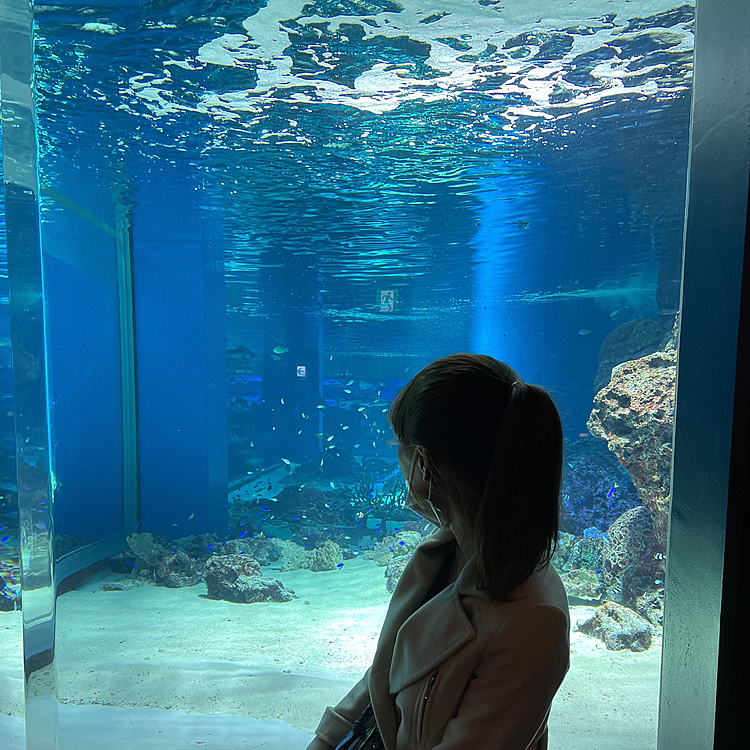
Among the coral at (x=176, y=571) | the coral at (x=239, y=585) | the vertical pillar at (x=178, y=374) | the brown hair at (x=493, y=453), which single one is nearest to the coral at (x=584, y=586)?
the coral at (x=239, y=585)

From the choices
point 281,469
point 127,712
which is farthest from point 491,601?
point 281,469

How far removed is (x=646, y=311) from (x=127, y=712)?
1703 cm

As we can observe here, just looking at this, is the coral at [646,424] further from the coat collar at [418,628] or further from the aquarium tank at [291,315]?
the coat collar at [418,628]

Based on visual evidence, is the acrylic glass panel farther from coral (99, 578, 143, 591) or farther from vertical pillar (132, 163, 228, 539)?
vertical pillar (132, 163, 228, 539)

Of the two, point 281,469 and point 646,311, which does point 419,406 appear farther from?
point 646,311

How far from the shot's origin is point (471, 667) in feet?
4.26

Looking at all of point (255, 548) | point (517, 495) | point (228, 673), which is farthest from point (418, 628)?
point (255, 548)

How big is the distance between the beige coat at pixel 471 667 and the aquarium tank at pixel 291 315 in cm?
113

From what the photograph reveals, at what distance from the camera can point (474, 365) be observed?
1.43 m

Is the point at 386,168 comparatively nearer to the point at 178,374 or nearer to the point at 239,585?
the point at 178,374

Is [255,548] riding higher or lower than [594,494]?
lower

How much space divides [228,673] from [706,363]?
577 centimetres

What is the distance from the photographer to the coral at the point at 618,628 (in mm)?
6316

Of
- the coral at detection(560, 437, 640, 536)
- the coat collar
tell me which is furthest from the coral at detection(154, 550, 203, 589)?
the coat collar
